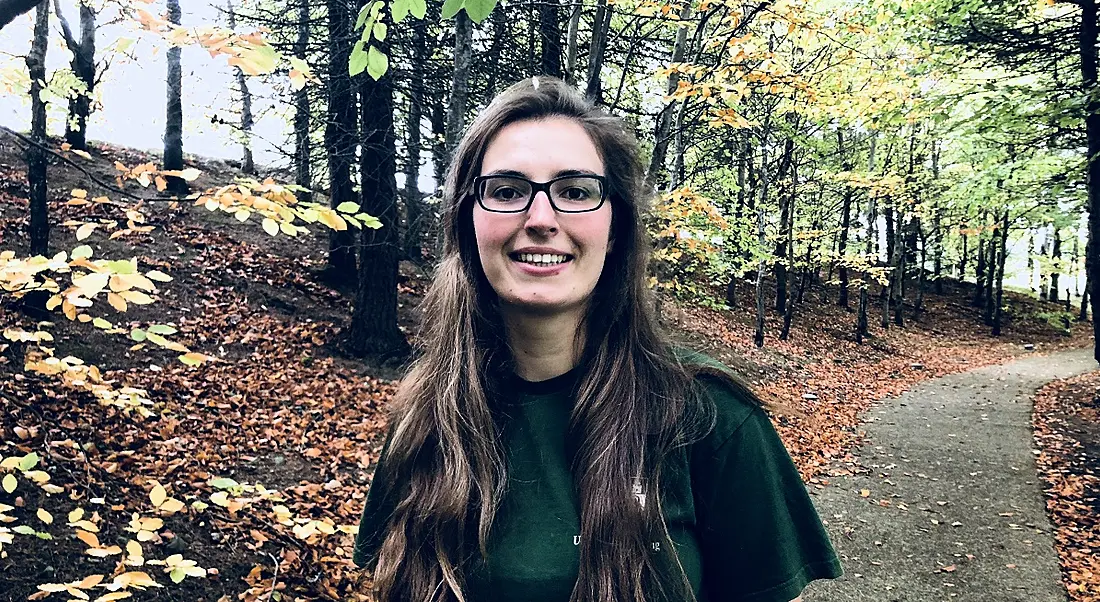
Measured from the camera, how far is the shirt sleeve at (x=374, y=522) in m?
1.87

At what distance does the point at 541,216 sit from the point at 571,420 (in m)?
0.53

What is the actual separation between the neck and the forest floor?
56 centimetres

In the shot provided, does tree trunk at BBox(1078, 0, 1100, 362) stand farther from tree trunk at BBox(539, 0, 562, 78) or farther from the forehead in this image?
the forehead

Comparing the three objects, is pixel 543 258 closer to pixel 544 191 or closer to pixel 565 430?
pixel 544 191

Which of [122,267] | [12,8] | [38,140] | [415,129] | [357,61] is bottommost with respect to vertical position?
[122,267]

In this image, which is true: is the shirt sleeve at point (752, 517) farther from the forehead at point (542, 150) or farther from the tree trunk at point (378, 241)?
the tree trunk at point (378, 241)

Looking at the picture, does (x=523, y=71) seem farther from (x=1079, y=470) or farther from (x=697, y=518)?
(x=1079, y=470)

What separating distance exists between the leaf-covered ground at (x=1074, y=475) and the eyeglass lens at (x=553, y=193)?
628 cm

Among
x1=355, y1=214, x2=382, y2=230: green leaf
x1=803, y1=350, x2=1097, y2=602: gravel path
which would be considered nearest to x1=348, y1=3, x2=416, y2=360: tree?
x1=355, y1=214, x2=382, y2=230: green leaf

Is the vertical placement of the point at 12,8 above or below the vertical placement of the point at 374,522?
above

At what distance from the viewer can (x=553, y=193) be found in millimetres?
1636

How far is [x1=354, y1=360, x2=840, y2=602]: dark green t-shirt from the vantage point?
1464 mm

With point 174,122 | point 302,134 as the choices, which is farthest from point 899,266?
point 174,122

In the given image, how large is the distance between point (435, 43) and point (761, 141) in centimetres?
927
